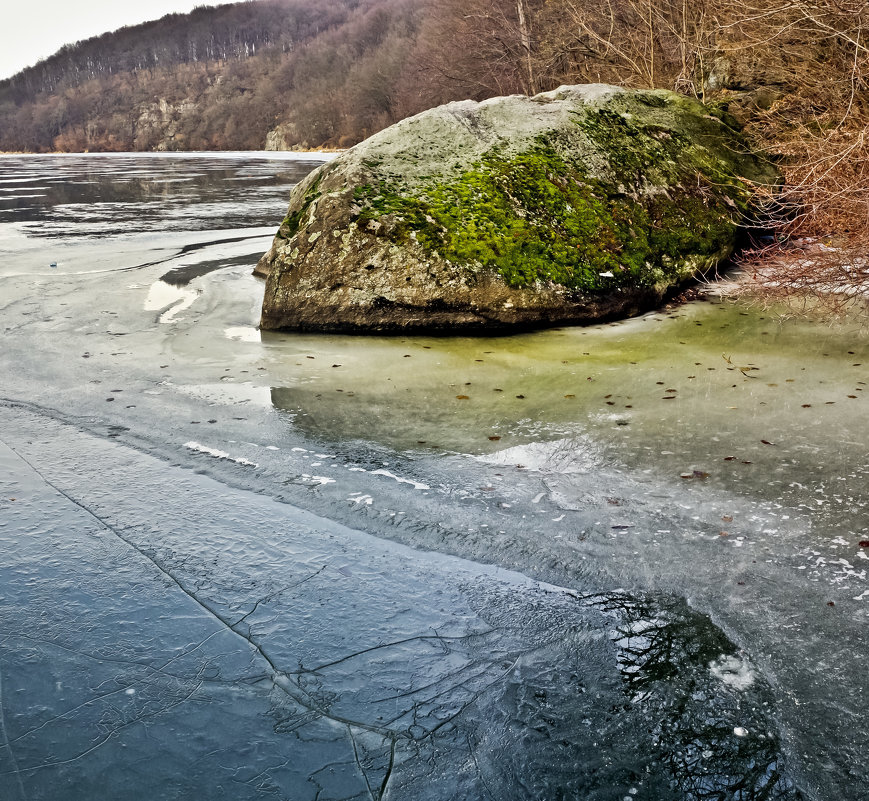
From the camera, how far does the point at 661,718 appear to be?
7.55 ft

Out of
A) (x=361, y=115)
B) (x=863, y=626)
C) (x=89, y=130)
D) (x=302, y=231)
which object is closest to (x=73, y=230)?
(x=302, y=231)

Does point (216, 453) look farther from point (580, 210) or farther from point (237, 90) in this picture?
point (237, 90)

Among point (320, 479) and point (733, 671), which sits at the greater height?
point (320, 479)

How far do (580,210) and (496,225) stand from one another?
35.2 inches

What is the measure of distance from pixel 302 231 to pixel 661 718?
5479 mm

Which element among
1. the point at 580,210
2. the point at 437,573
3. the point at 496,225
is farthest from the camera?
the point at 580,210

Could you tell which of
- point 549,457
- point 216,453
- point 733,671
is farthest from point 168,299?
point 733,671

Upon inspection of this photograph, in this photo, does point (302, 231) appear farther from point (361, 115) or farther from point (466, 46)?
point (361, 115)

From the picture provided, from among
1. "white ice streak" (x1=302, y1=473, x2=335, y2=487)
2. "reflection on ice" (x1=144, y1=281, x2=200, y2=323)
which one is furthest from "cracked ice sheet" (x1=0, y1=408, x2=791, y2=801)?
"reflection on ice" (x1=144, y1=281, x2=200, y2=323)

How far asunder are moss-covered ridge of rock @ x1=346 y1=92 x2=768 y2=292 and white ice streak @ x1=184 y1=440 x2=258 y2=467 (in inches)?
118

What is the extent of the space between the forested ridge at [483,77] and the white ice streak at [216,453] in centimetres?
391

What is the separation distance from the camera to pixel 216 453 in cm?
423

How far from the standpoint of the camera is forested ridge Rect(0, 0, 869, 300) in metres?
7.23

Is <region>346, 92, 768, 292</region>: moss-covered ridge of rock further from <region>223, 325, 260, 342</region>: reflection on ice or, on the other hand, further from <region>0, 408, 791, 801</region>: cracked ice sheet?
<region>0, 408, 791, 801</region>: cracked ice sheet
